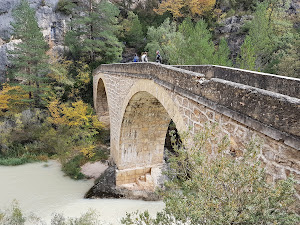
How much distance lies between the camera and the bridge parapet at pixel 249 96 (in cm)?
195

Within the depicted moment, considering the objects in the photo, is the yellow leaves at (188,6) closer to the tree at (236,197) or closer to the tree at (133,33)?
the tree at (133,33)

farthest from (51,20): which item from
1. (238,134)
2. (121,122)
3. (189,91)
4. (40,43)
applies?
(238,134)

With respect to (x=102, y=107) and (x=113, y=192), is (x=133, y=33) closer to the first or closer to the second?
(x=102, y=107)

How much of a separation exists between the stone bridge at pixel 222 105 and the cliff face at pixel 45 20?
15.6 meters

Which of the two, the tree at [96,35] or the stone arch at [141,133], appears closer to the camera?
the stone arch at [141,133]

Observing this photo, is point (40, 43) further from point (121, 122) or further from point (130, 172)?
point (130, 172)

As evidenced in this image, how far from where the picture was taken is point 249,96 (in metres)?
2.41

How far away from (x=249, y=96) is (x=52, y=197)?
927 centimetres

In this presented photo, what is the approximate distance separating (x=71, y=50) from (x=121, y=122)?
13004 mm

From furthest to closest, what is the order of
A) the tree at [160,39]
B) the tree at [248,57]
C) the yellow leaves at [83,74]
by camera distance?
1. the tree at [160,39]
2. the yellow leaves at [83,74]
3. the tree at [248,57]

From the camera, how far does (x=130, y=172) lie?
1018 centimetres

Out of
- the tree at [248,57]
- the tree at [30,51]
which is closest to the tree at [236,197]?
the tree at [248,57]

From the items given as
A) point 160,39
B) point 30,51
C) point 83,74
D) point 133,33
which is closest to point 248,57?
point 160,39

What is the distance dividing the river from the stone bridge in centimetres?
199
